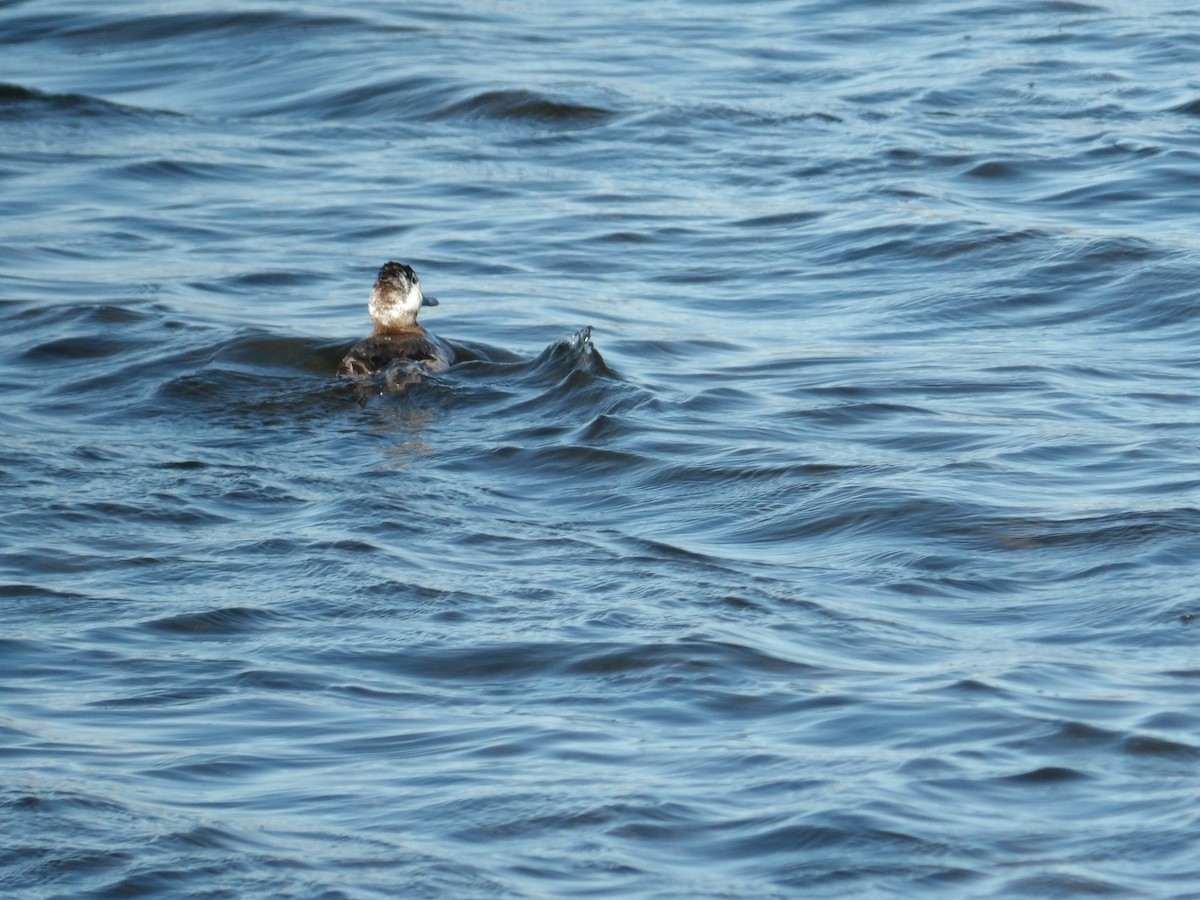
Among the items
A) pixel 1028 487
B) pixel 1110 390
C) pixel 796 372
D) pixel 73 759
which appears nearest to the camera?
pixel 73 759

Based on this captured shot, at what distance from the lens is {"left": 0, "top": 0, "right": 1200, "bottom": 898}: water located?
5.34m

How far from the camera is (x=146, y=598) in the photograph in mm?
7355

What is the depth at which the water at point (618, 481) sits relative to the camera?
17.5ft

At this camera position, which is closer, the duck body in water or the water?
the water

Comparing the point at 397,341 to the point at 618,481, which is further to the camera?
the point at 397,341

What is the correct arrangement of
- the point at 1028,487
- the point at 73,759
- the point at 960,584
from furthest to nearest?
the point at 1028,487, the point at 960,584, the point at 73,759

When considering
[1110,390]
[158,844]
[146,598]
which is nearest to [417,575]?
[146,598]

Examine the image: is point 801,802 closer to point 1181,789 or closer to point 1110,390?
point 1181,789

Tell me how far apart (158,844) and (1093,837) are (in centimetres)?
230

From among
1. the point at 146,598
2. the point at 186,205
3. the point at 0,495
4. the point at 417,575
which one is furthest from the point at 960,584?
the point at 186,205

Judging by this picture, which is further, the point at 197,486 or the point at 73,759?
the point at 197,486

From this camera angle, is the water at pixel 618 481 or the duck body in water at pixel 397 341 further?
the duck body in water at pixel 397 341

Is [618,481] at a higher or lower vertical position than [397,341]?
lower

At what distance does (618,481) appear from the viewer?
8.83 metres
